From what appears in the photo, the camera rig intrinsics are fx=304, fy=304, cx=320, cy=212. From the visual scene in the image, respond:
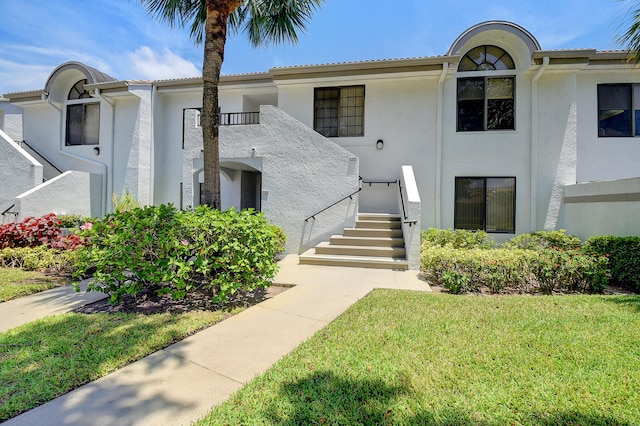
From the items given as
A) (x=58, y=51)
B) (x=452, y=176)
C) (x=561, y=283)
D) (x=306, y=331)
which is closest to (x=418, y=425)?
(x=306, y=331)

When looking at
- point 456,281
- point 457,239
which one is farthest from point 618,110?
point 456,281

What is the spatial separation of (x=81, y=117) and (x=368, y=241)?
49.9 feet

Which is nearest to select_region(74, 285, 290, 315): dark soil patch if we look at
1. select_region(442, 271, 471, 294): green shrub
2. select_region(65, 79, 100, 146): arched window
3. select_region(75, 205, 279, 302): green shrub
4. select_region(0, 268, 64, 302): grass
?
select_region(75, 205, 279, 302): green shrub

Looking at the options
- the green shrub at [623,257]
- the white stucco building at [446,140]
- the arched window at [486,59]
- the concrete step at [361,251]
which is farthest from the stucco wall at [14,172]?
the green shrub at [623,257]

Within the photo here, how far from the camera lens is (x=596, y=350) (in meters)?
3.50

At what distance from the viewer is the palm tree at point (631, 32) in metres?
6.44

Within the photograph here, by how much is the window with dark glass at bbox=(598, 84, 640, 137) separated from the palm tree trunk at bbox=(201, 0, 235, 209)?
12.5m

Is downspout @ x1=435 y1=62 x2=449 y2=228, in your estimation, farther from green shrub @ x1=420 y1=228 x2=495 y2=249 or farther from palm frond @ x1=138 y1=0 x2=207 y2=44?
palm frond @ x1=138 y1=0 x2=207 y2=44

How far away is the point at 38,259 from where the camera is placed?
7723 mm

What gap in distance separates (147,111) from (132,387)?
13569 millimetres

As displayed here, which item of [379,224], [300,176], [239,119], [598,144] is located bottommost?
[379,224]

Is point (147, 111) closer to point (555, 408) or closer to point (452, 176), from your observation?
point (452, 176)

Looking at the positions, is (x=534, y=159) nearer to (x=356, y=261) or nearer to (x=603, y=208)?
(x=603, y=208)

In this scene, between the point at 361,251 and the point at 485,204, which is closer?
the point at 361,251
